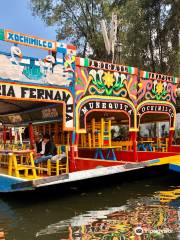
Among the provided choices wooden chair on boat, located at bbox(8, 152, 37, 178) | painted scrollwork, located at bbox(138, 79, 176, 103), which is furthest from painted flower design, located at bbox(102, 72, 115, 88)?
wooden chair on boat, located at bbox(8, 152, 37, 178)

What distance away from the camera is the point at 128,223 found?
20.2ft

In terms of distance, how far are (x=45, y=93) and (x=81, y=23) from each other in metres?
16.7

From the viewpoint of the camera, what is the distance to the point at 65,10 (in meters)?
24.8

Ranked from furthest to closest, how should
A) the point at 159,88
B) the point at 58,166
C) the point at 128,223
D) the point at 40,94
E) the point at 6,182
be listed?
the point at 159,88 → the point at 40,94 → the point at 58,166 → the point at 6,182 → the point at 128,223

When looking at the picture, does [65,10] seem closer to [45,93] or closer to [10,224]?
[45,93]

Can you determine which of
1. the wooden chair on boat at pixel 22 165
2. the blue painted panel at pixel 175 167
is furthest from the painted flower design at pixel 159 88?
the wooden chair on boat at pixel 22 165

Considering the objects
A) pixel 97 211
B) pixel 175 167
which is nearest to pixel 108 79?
pixel 175 167

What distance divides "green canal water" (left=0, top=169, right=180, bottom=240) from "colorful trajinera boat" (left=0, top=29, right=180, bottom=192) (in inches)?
23.5

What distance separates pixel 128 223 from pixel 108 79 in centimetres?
598

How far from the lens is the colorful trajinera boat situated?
8.71m

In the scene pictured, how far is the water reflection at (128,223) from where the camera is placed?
5.52 metres

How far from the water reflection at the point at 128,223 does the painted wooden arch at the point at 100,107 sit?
131 inches

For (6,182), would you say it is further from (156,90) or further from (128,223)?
(156,90)

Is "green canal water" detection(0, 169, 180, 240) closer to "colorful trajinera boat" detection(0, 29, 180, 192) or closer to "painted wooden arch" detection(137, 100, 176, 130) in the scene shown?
"colorful trajinera boat" detection(0, 29, 180, 192)
